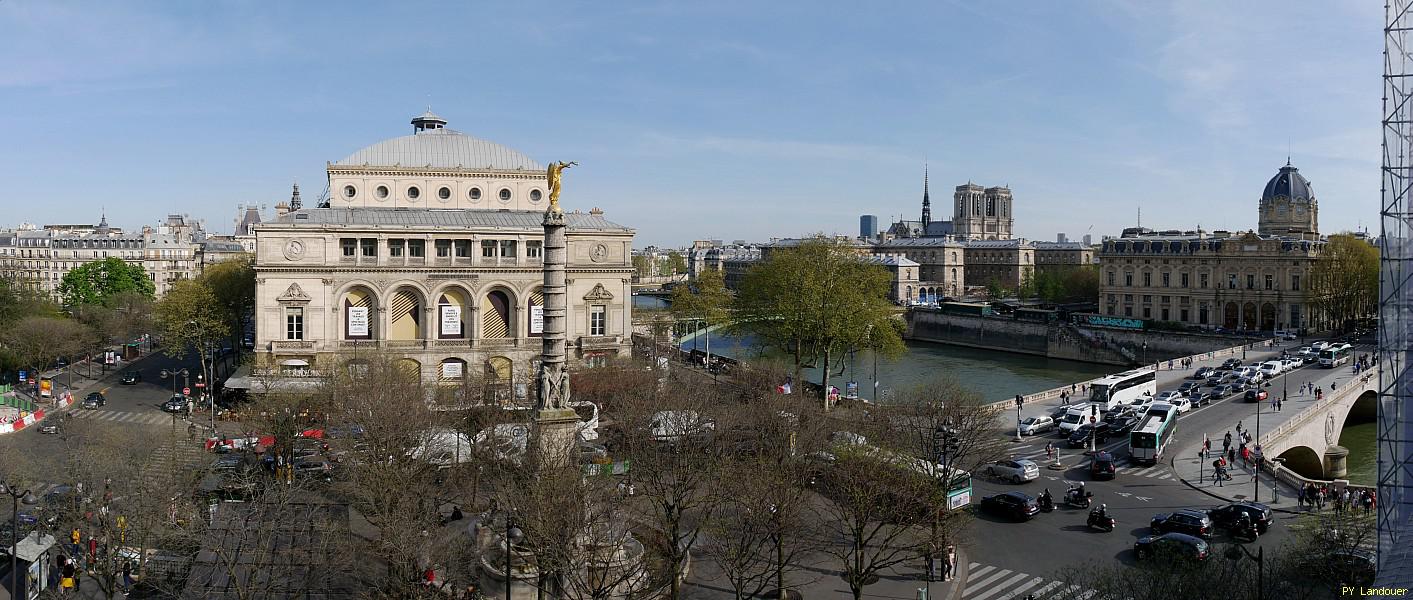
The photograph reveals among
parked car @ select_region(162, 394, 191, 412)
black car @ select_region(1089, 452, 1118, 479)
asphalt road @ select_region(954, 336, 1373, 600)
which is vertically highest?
parked car @ select_region(162, 394, 191, 412)

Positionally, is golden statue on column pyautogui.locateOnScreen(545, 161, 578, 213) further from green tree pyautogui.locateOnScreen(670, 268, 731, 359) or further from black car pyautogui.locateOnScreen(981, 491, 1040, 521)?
green tree pyautogui.locateOnScreen(670, 268, 731, 359)

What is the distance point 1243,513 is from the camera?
24.5m

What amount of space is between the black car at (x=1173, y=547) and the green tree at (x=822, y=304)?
70.8 ft

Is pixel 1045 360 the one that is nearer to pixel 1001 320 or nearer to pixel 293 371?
pixel 1001 320

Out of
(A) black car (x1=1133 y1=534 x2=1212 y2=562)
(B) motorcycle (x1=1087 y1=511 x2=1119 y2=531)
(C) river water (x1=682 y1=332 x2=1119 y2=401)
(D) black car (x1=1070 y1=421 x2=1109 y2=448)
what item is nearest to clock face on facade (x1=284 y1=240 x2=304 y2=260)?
(C) river water (x1=682 y1=332 x2=1119 y2=401)

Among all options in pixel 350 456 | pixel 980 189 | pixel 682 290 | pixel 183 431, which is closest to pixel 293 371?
pixel 183 431

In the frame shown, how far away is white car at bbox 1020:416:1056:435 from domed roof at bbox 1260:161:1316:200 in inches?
2639

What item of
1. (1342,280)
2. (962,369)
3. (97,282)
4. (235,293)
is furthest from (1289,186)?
(97,282)

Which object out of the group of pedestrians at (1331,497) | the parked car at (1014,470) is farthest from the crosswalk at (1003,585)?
the group of pedestrians at (1331,497)

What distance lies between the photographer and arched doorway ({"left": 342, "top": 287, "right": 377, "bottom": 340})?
48.0 metres

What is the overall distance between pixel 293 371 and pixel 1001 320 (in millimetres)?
63101

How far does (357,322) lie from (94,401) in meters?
11.4

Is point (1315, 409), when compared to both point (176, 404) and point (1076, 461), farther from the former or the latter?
point (176, 404)

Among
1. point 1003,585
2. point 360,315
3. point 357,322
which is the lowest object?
point 1003,585
